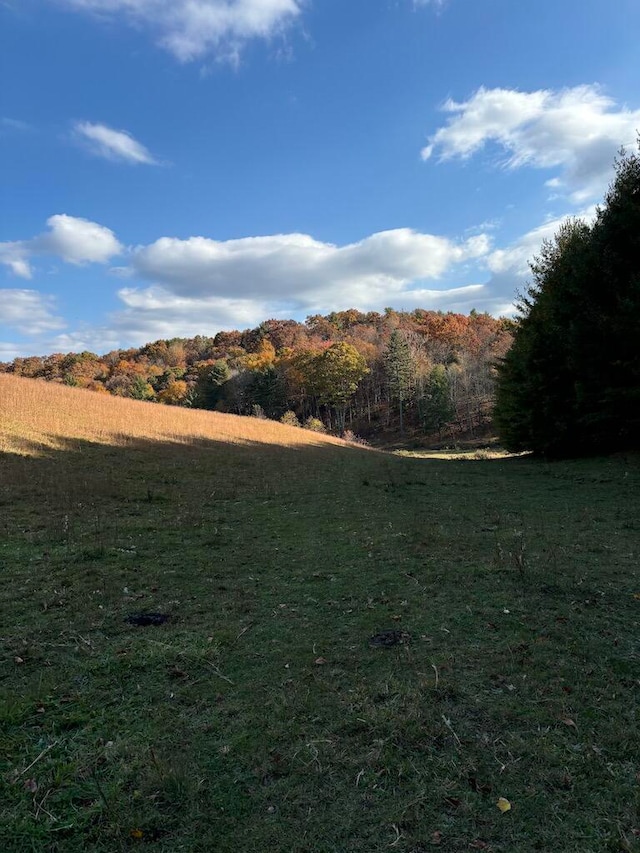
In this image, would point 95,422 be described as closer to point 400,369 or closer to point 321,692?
point 321,692

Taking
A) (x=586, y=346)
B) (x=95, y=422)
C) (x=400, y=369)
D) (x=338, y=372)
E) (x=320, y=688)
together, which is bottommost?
(x=320, y=688)

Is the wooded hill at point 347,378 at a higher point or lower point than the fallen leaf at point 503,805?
higher

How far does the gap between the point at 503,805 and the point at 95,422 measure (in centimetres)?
2325

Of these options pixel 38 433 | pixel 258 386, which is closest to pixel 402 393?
pixel 258 386

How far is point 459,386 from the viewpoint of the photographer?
6888cm

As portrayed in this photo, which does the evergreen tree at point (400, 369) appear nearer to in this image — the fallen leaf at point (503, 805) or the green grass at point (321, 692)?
the green grass at point (321, 692)

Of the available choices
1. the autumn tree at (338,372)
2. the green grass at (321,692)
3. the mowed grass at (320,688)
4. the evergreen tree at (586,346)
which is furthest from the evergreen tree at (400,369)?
the green grass at (321,692)

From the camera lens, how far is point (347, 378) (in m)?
71.5

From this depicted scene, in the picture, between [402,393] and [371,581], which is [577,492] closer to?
[371,581]

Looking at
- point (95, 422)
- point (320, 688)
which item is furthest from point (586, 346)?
point (95, 422)

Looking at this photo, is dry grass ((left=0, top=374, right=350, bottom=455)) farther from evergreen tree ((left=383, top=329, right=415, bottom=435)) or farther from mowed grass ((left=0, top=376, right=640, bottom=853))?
evergreen tree ((left=383, top=329, right=415, bottom=435))

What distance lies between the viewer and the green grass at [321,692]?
2.40m

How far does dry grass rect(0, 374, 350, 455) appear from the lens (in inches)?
709

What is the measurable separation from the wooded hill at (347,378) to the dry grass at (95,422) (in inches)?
962
